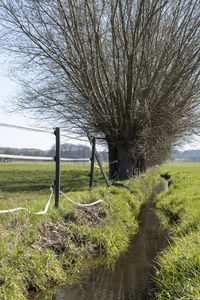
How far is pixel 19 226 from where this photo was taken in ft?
11.6

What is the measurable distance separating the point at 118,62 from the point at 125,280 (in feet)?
20.4

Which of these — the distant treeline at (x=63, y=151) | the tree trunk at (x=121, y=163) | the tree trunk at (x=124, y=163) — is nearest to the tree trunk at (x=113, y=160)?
the tree trunk at (x=121, y=163)

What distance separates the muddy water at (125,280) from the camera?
10.5ft

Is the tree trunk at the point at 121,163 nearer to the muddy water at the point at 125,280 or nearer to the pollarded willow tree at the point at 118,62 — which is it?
the pollarded willow tree at the point at 118,62

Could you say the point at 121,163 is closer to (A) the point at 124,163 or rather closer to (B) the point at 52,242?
(A) the point at 124,163

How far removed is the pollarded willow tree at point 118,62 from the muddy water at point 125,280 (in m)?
4.78

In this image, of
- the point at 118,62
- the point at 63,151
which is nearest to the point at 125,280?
the point at 63,151

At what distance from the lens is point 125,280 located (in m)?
3.62

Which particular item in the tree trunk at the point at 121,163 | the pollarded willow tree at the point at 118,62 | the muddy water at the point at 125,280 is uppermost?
the pollarded willow tree at the point at 118,62

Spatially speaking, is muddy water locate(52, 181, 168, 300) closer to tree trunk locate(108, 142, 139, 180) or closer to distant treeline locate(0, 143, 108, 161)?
distant treeline locate(0, 143, 108, 161)

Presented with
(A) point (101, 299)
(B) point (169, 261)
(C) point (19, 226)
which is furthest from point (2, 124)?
(B) point (169, 261)

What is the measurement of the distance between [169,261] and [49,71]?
7418mm

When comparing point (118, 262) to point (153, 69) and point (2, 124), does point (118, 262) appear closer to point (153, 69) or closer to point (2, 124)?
point (2, 124)

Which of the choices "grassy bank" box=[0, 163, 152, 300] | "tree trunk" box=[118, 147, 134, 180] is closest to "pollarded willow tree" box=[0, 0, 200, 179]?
"tree trunk" box=[118, 147, 134, 180]
